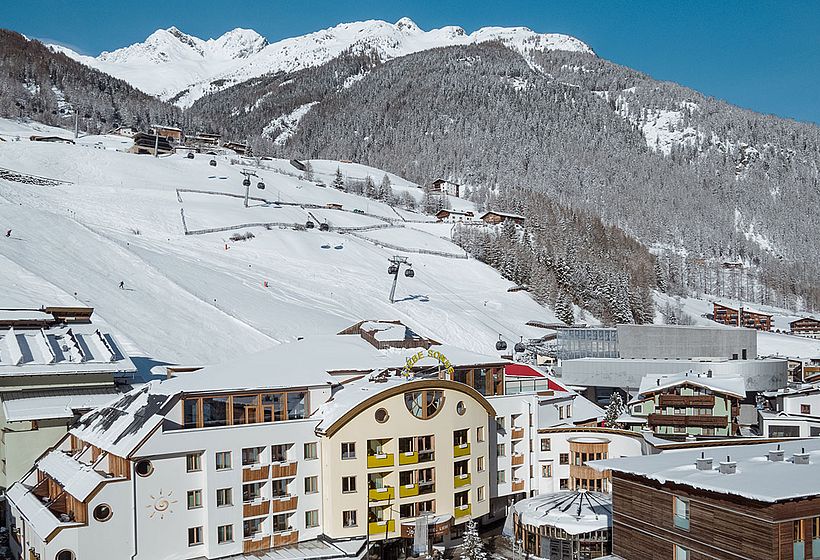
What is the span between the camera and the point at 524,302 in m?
96.3

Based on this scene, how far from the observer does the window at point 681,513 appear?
70.1 ft

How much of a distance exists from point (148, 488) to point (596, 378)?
161 ft

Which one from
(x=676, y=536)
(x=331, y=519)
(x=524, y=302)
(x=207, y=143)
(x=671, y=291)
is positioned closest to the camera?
(x=676, y=536)

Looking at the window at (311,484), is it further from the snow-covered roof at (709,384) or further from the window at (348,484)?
the snow-covered roof at (709,384)

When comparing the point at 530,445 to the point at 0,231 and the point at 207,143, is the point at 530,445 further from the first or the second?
the point at 207,143

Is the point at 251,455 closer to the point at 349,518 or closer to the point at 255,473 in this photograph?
the point at 255,473

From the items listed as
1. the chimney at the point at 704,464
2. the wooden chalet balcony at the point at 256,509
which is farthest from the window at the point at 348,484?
the chimney at the point at 704,464

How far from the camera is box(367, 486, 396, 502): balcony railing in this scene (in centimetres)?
3061

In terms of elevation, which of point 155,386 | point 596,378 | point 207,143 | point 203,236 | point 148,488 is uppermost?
point 207,143

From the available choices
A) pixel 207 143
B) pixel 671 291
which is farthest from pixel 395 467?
pixel 207 143

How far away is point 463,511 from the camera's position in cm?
3291

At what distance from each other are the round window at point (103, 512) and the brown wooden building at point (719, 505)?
54.1ft

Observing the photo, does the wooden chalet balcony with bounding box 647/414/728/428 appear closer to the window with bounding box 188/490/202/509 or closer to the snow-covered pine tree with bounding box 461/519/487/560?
the snow-covered pine tree with bounding box 461/519/487/560

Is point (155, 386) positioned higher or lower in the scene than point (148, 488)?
higher
